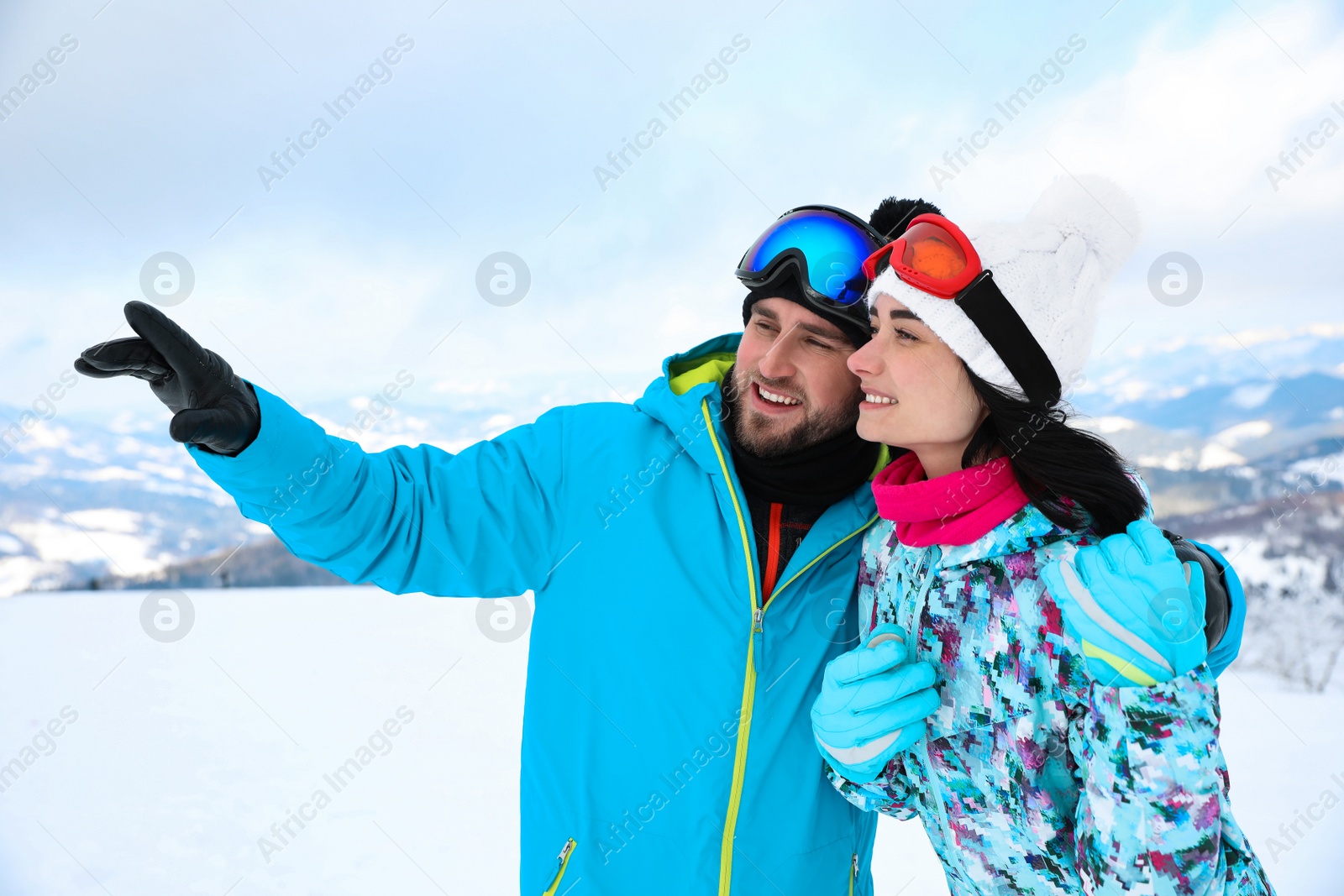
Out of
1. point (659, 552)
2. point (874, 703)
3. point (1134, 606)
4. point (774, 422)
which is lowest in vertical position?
point (874, 703)

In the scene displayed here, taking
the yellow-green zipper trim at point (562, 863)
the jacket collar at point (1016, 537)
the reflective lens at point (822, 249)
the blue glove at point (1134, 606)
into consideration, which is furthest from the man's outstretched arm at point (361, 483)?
the blue glove at point (1134, 606)

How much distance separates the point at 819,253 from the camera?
1.84 metres

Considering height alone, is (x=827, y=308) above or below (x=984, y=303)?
above

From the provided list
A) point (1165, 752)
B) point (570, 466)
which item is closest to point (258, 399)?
point (570, 466)

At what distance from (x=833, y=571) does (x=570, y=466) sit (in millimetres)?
619

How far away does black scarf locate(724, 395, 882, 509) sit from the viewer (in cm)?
169

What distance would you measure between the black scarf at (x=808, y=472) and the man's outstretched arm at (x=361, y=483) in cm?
43

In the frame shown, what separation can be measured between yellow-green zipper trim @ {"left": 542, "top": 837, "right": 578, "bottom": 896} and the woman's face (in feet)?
3.33

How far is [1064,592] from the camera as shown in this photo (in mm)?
1187

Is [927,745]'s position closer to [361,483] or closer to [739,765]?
[739,765]

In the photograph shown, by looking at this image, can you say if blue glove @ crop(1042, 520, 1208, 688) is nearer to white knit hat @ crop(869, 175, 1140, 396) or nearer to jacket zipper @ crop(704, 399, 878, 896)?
white knit hat @ crop(869, 175, 1140, 396)

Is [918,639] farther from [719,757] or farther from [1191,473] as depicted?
[1191,473]

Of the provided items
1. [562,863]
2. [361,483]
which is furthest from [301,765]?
[361,483]

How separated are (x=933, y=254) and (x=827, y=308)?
1.31 ft
